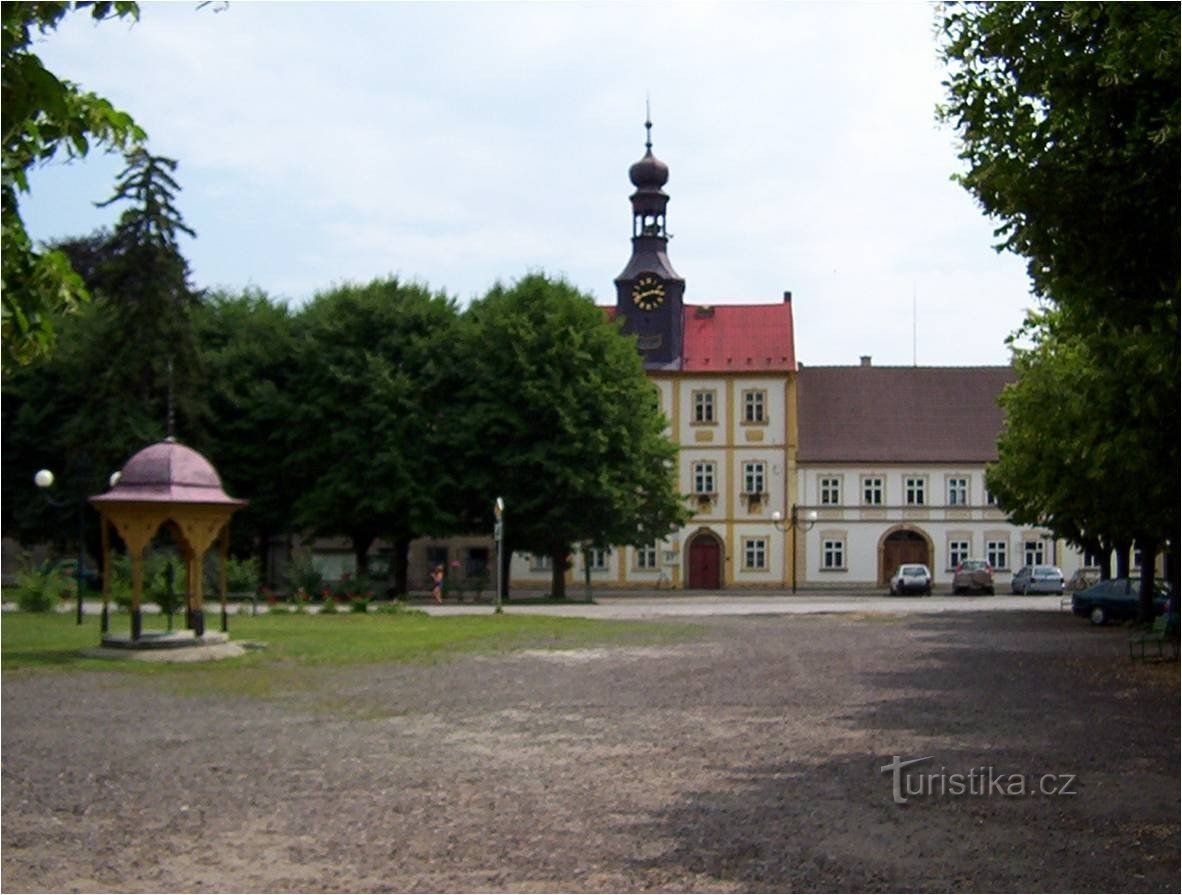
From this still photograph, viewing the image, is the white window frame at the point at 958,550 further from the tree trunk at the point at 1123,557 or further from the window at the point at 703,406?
the tree trunk at the point at 1123,557

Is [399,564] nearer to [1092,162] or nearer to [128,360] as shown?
[128,360]

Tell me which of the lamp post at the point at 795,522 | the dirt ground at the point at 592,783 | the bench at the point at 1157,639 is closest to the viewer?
the dirt ground at the point at 592,783

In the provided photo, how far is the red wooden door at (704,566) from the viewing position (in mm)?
73188

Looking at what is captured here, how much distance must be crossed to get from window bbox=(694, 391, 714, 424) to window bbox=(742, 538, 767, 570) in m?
6.25

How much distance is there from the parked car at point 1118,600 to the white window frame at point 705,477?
35597mm

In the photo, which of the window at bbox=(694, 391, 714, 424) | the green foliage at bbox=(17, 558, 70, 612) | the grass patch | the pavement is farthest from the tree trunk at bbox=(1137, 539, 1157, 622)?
the window at bbox=(694, 391, 714, 424)

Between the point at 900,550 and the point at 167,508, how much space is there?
173 feet

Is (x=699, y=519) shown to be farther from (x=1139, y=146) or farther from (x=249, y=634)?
(x=1139, y=146)

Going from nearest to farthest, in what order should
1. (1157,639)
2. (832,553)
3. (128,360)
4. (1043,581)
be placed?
1. (1157,639)
2. (128,360)
3. (1043,581)
4. (832,553)

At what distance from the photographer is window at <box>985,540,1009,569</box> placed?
2872 inches

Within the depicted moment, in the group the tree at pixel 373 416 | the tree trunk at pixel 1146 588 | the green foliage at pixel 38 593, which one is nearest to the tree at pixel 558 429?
the tree at pixel 373 416

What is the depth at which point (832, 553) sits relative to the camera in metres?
73.2

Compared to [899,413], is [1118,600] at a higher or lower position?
lower

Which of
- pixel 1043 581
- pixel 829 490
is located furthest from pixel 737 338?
pixel 1043 581
